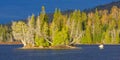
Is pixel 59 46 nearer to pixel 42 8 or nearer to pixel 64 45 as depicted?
pixel 64 45

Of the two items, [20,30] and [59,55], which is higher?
[20,30]

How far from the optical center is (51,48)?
6540 inches

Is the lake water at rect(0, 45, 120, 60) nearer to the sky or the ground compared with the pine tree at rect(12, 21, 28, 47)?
nearer to the ground

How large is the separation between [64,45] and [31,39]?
1336 cm

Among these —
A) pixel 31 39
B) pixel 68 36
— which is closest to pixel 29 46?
pixel 31 39

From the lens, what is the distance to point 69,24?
583 ft

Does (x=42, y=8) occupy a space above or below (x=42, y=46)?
above

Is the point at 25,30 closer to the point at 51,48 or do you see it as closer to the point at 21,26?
the point at 21,26

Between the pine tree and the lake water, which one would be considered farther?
the pine tree

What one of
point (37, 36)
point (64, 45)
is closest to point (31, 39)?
point (37, 36)

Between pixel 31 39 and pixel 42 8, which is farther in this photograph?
pixel 42 8

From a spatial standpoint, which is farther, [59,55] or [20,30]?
[20,30]

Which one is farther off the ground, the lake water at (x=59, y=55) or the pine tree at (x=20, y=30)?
the pine tree at (x=20, y=30)

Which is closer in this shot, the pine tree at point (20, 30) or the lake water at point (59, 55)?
the lake water at point (59, 55)
